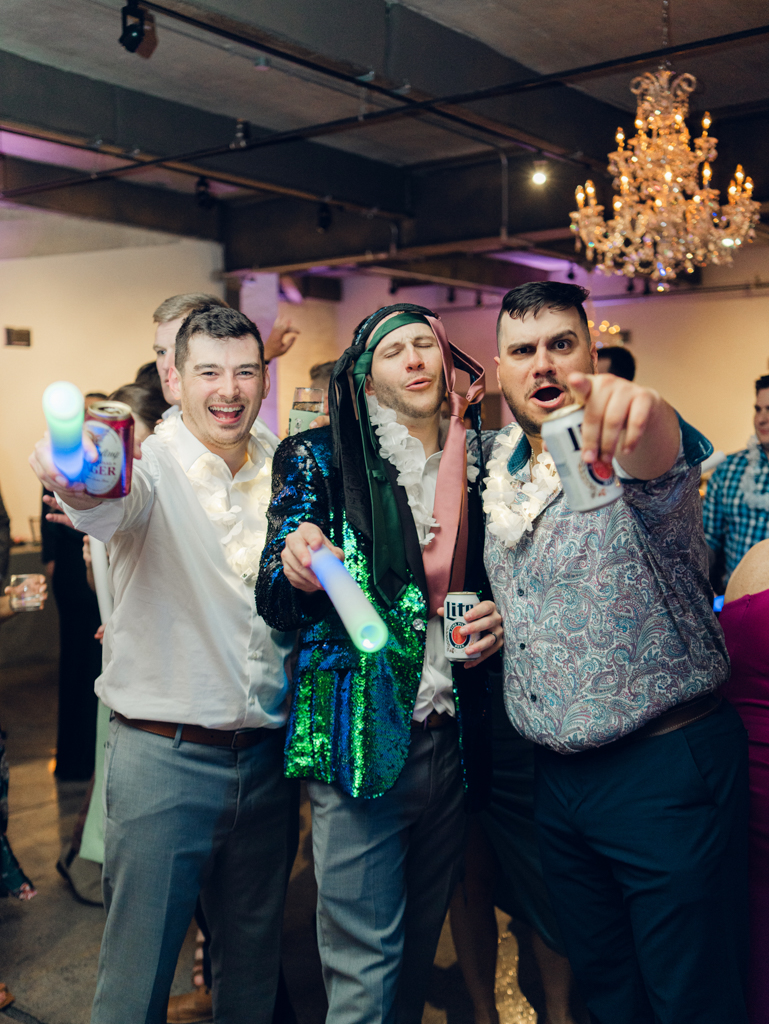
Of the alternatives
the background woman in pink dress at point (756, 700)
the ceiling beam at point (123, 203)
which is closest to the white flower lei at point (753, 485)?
the background woman in pink dress at point (756, 700)

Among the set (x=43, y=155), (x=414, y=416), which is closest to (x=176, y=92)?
(x=43, y=155)

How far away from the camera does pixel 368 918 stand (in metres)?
1.71

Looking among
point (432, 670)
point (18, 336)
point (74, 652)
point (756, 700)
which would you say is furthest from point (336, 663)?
point (18, 336)

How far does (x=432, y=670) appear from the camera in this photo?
181 cm

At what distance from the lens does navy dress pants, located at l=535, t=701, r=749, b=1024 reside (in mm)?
1547

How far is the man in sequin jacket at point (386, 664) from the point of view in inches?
67.5

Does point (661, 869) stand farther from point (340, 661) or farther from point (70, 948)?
point (70, 948)

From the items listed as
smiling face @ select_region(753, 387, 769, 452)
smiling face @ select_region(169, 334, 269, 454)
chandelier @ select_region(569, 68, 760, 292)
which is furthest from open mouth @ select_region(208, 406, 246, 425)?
chandelier @ select_region(569, 68, 760, 292)

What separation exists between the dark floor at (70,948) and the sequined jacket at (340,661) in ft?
3.84

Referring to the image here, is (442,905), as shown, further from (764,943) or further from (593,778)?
(764,943)

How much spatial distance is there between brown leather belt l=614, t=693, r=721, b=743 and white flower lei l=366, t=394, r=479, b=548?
0.53 metres

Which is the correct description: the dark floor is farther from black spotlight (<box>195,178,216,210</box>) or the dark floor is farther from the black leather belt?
black spotlight (<box>195,178,216,210</box>)

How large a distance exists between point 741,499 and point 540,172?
10.6 ft

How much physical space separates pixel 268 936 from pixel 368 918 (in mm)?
435
